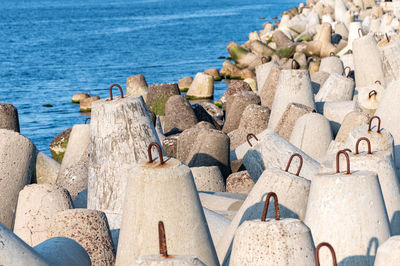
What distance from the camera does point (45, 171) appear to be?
27.3 feet

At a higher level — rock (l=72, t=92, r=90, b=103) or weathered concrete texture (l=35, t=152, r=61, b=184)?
weathered concrete texture (l=35, t=152, r=61, b=184)

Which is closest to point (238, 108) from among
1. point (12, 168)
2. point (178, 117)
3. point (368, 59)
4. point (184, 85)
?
point (178, 117)

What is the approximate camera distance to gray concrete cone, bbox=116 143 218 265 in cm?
409

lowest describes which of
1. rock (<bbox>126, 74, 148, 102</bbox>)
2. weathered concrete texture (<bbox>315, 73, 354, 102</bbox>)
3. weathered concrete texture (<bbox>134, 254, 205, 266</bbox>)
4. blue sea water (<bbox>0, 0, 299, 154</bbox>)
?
blue sea water (<bbox>0, 0, 299, 154</bbox>)

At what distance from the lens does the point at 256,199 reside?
15.4ft

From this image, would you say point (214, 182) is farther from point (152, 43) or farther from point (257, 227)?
point (152, 43)

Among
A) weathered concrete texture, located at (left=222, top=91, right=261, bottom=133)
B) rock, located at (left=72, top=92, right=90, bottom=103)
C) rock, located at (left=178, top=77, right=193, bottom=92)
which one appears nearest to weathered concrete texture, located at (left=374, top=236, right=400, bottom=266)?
weathered concrete texture, located at (left=222, top=91, right=261, bottom=133)

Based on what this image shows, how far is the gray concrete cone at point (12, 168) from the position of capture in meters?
6.50

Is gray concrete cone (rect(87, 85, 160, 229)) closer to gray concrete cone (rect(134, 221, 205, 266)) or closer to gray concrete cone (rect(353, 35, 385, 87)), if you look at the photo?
gray concrete cone (rect(134, 221, 205, 266))

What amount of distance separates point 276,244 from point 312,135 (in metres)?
4.16

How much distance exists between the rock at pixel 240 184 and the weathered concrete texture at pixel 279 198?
220 centimetres

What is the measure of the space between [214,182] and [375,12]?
21.1 m

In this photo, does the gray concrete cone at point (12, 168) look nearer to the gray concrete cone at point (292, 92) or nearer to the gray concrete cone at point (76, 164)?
the gray concrete cone at point (76, 164)

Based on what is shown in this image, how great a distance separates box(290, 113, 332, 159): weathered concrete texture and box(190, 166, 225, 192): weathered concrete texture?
3.32ft
